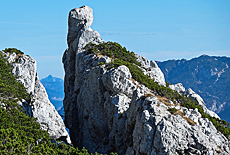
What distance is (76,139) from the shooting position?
75125 millimetres

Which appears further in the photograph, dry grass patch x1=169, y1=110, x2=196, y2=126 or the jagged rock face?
the jagged rock face

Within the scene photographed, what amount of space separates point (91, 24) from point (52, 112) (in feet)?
128

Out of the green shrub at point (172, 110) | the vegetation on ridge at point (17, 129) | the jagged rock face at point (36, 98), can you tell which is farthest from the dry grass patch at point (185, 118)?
the jagged rock face at point (36, 98)

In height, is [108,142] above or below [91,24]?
below

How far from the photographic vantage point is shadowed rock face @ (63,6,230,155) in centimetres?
4491

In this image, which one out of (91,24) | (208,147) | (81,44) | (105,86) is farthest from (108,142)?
(91,24)

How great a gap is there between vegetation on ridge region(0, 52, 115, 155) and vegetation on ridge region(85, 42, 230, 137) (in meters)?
21.0

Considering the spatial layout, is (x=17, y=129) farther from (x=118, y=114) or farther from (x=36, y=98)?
(x=118, y=114)

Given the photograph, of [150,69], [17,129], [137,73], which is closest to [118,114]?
[137,73]

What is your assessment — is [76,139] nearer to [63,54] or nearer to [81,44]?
[81,44]

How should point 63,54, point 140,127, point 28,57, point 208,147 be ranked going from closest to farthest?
point 208,147 < point 140,127 < point 28,57 < point 63,54

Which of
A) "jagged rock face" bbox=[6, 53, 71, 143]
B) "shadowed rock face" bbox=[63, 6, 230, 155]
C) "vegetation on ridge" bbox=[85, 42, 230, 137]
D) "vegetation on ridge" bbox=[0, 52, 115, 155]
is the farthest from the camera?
"vegetation on ridge" bbox=[85, 42, 230, 137]

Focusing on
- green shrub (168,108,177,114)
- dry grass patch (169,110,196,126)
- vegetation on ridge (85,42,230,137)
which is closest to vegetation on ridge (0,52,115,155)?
green shrub (168,108,177,114)

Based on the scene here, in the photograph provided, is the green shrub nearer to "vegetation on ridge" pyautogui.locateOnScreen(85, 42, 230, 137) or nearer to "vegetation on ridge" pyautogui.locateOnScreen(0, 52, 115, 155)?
"vegetation on ridge" pyautogui.locateOnScreen(85, 42, 230, 137)
